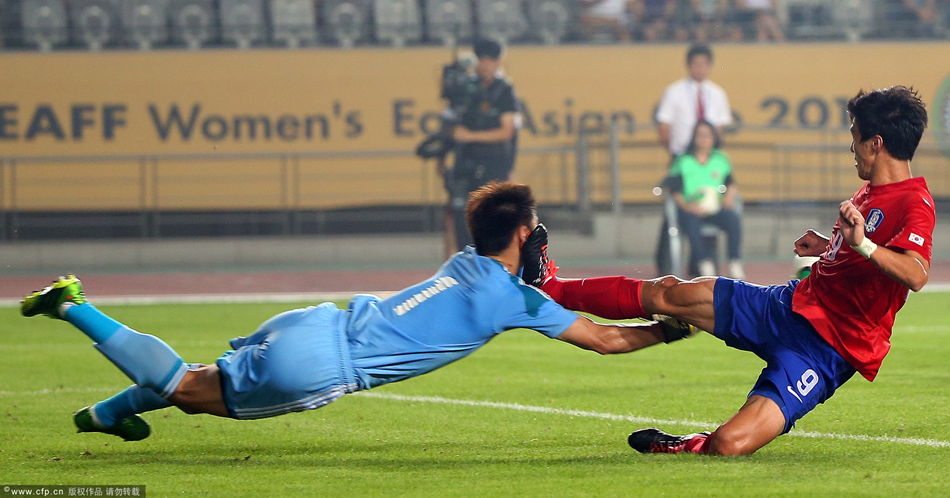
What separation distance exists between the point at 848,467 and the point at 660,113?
1170 centimetres

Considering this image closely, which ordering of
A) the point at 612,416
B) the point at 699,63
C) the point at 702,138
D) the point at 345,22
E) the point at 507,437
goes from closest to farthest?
the point at 507,437 → the point at 612,416 → the point at 702,138 → the point at 699,63 → the point at 345,22

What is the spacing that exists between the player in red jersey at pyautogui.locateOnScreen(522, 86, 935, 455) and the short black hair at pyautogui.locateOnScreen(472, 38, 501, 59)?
8.83 metres

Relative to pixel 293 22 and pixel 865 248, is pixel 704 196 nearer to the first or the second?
pixel 293 22

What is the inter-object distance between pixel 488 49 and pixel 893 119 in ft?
30.2

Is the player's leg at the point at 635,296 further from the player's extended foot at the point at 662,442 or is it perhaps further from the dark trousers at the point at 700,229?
the dark trousers at the point at 700,229

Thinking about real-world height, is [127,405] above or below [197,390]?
below

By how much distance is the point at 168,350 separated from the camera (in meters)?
5.51

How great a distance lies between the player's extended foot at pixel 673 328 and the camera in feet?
19.1

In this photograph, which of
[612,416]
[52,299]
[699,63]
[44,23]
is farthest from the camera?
[44,23]

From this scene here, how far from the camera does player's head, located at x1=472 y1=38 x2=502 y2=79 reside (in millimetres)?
14586

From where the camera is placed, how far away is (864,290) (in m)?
5.72

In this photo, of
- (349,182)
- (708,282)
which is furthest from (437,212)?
(708,282)

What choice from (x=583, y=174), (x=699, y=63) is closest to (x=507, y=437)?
(x=699, y=63)

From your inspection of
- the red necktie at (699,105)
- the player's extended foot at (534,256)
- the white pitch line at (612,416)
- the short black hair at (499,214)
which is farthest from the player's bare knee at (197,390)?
the red necktie at (699,105)
